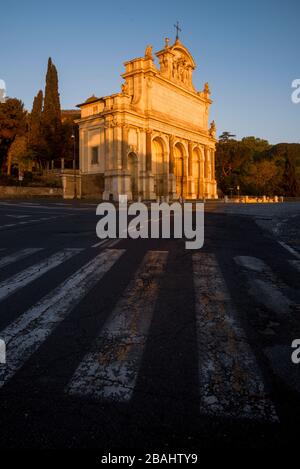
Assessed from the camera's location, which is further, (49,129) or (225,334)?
(49,129)

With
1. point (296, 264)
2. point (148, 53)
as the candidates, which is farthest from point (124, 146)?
point (296, 264)

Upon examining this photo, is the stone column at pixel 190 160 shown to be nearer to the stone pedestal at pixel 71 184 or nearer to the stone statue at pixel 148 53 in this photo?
the stone statue at pixel 148 53

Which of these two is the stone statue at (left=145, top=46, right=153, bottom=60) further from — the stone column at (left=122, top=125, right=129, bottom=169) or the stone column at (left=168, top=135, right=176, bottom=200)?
the stone column at (left=168, top=135, right=176, bottom=200)

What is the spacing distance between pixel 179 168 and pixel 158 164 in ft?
19.9

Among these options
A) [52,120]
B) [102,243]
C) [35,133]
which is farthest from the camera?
[52,120]

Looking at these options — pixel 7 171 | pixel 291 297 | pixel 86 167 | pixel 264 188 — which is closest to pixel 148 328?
pixel 291 297

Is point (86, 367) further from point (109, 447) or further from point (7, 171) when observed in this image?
point (7, 171)

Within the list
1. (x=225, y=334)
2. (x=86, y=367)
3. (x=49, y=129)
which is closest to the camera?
(x=86, y=367)

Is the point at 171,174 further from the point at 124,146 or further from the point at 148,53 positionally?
the point at 148,53

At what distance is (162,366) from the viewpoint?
2893 mm

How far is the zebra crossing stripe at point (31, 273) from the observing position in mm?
5039

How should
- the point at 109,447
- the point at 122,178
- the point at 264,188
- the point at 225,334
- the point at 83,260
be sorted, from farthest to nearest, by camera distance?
the point at 264,188
the point at 122,178
the point at 83,260
the point at 225,334
the point at 109,447

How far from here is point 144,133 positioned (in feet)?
142

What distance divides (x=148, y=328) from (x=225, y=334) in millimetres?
821
